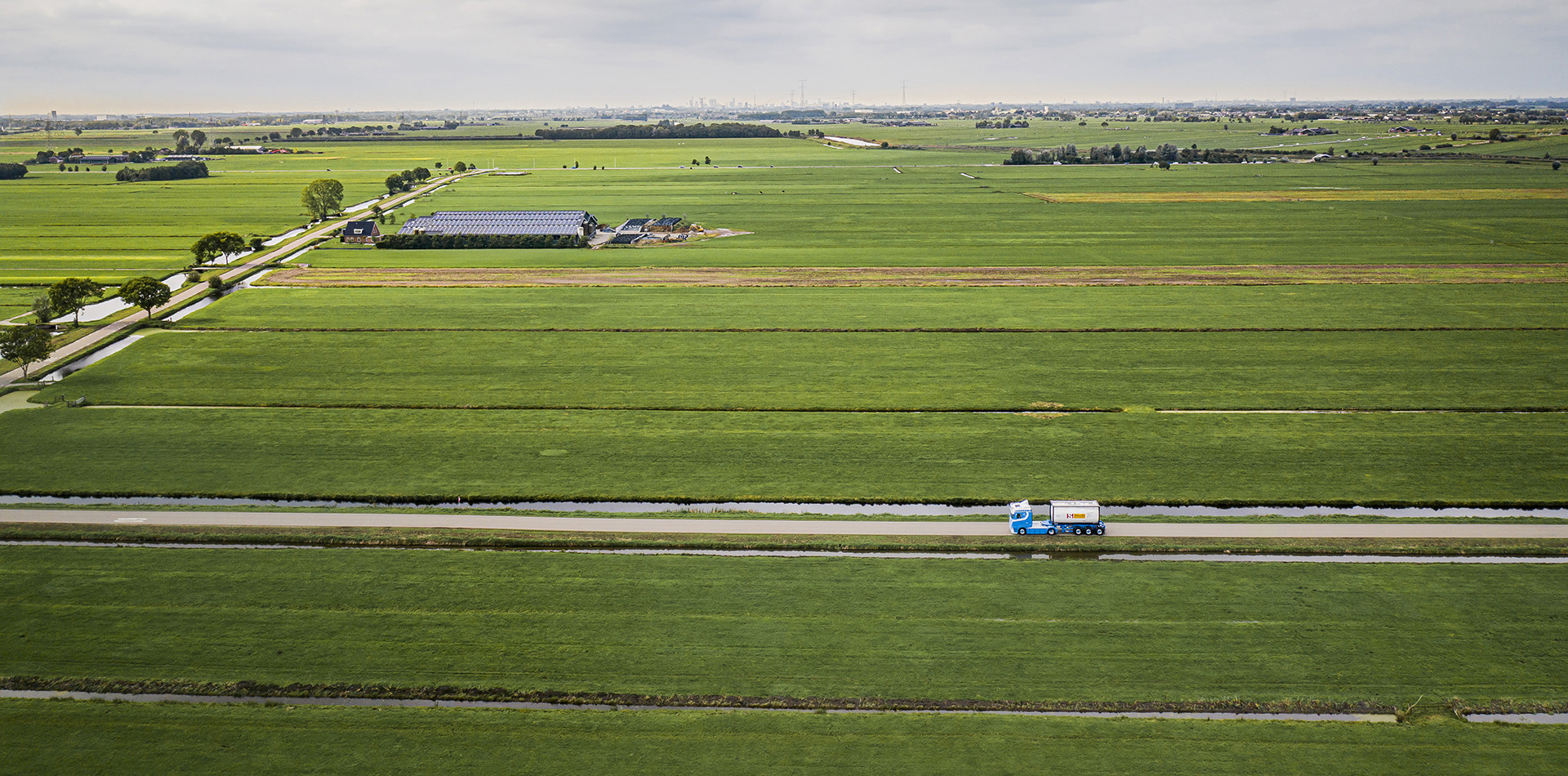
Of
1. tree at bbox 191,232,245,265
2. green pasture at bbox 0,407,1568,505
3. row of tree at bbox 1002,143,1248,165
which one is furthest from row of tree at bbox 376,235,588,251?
row of tree at bbox 1002,143,1248,165

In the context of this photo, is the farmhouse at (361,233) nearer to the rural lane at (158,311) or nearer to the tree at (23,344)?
the rural lane at (158,311)

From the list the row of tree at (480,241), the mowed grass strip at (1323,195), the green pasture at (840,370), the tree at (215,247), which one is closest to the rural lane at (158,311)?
the tree at (215,247)

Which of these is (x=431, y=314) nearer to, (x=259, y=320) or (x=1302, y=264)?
(x=259, y=320)

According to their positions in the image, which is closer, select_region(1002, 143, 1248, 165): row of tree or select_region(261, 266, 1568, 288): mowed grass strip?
select_region(261, 266, 1568, 288): mowed grass strip

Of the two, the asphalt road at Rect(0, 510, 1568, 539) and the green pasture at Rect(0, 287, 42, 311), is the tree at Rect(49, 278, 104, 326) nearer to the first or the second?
the green pasture at Rect(0, 287, 42, 311)

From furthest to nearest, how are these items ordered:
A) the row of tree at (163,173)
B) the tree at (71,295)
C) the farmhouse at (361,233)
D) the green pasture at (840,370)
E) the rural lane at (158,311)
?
the row of tree at (163,173) < the farmhouse at (361,233) < the tree at (71,295) < the rural lane at (158,311) < the green pasture at (840,370)

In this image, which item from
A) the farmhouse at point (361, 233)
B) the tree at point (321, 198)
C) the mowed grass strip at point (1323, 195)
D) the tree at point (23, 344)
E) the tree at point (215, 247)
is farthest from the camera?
the mowed grass strip at point (1323, 195)
